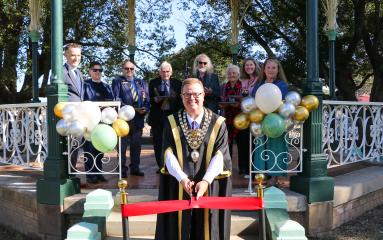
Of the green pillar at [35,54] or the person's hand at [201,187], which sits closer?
the person's hand at [201,187]

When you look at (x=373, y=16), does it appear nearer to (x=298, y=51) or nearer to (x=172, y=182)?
(x=298, y=51)

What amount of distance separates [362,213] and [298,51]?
9662 millimetres

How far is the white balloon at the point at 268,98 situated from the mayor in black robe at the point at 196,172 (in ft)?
4.20

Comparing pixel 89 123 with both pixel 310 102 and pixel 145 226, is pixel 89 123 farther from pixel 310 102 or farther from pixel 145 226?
pixel 310 102

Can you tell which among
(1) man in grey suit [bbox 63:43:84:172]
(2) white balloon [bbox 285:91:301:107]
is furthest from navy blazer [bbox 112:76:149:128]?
(2) white balloon [bbox 285:91:301:107]

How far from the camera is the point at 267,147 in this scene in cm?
585

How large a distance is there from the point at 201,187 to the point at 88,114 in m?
2.04

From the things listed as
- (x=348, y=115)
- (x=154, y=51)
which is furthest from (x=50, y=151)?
(x=154, y=51)

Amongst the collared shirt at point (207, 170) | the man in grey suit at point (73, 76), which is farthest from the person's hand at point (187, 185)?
the man in grey suit at point (73, 76)

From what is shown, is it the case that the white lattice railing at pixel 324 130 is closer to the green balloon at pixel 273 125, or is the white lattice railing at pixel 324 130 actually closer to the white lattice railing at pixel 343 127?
the white lattice railing at pixel 343 127

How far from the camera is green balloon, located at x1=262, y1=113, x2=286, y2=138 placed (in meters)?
5.06

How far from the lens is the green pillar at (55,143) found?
541 centimetres

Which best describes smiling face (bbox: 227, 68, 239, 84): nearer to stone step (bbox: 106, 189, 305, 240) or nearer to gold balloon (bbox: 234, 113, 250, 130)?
gold balloon (bbox: 234, 113, 250, 130)

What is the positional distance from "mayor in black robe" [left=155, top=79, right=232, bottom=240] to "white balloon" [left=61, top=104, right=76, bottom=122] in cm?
162
